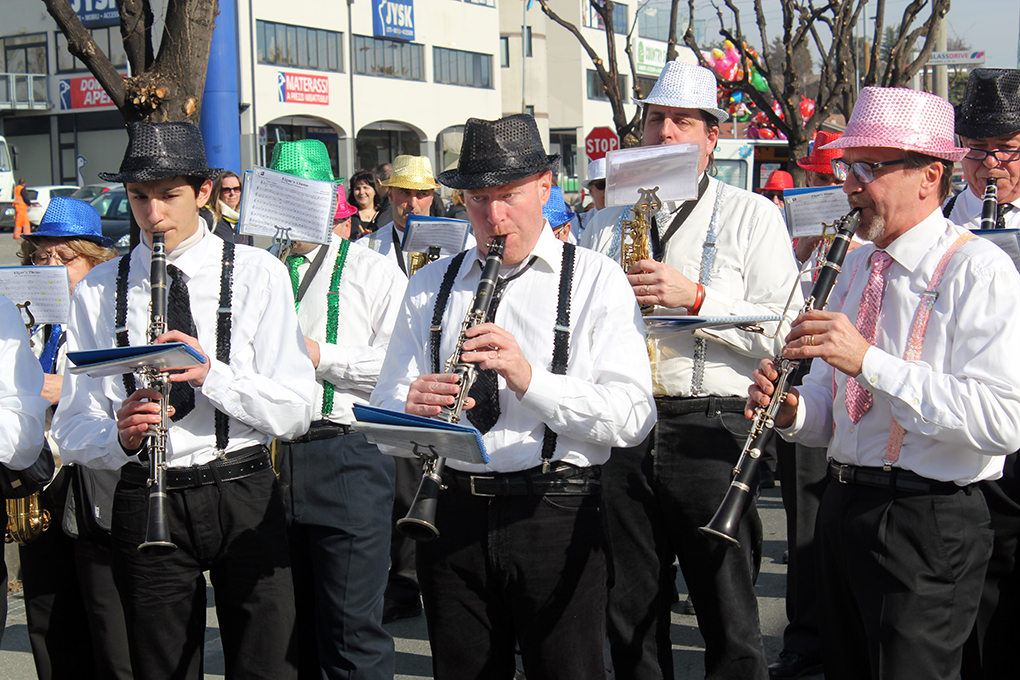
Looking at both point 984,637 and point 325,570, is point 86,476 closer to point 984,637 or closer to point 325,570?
point 325,570

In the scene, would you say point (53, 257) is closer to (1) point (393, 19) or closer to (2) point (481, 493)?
(2) point (481, 493)

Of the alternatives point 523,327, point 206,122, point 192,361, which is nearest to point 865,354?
point 523,327

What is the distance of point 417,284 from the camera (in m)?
3.13

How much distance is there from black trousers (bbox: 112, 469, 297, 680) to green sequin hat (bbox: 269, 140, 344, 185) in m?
1.70

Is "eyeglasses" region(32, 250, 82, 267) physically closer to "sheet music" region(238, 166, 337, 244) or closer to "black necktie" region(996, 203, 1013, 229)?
"sheet music" region(238, 166, 337, 244)

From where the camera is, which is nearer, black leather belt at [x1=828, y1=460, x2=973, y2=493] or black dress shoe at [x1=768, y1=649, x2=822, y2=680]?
black leather belt at [x1=828, y1=460, x2=973, y2=493]

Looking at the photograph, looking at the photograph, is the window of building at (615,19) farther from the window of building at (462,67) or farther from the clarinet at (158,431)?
the clarinet at (158,431)

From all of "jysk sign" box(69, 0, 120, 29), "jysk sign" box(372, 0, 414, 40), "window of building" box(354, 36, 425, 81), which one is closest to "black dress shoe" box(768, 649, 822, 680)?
"jysk sign" box(69, 0, 120, 29)

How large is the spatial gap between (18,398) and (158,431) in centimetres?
57

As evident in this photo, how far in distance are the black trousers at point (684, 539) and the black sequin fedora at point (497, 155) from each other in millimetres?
1078

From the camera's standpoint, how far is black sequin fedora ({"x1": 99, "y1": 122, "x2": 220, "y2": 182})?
317cm

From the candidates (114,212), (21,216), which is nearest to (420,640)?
(114,212)

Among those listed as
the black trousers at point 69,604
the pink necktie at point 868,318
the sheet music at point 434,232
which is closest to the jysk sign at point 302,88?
the sheet music at point 434,232

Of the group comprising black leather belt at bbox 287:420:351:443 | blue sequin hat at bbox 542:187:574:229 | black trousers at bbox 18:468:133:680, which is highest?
blue sequin hat at bbox 542:187:574:229
